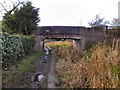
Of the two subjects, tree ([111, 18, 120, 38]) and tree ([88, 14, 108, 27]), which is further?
tree ([88, 14, 108, 27])

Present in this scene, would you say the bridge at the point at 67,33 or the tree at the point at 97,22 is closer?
the bridge at the point at 67,33

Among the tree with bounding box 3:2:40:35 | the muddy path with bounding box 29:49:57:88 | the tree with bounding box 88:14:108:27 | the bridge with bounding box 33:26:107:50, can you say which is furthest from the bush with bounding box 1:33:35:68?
the tree with bounding box 88:14:108:27

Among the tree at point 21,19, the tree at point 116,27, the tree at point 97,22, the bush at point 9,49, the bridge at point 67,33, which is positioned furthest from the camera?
the tree at point 97,22

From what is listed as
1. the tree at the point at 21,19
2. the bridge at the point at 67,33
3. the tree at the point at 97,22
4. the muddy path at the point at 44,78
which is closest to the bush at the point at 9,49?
the muddy path at the point at 44,78

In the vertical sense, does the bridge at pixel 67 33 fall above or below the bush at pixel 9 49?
above

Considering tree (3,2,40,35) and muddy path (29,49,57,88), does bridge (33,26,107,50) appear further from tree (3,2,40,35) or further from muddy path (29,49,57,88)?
muddy path (29,49,57,88)

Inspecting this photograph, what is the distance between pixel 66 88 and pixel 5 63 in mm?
3069

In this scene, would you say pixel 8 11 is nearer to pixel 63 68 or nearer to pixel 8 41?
pixel 8 41

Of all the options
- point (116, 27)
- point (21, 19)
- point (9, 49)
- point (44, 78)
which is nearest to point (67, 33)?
point (116, 27)

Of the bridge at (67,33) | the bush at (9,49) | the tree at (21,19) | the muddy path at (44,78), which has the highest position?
the tree at (21,19)

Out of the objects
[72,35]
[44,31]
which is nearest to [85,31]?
[72,35]

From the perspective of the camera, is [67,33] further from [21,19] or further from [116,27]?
[21,19]

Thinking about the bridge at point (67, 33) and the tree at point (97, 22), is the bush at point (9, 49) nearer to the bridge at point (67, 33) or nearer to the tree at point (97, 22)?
the bridge at point (67, 33)

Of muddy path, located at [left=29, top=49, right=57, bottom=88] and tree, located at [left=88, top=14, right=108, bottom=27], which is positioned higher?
tree, located at [left=88, top=14, right=108, bottom=27]
